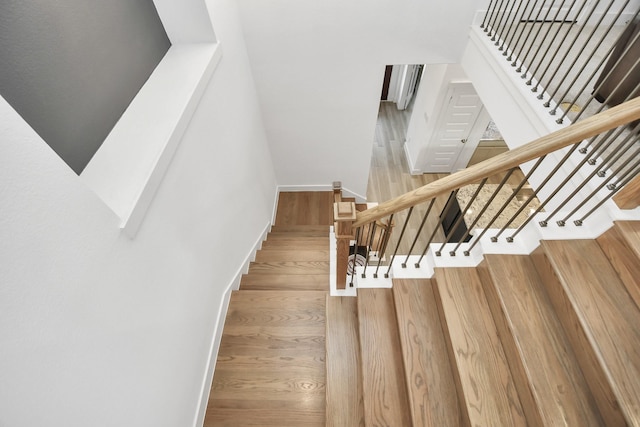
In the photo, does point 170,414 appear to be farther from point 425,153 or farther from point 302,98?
point 425,153

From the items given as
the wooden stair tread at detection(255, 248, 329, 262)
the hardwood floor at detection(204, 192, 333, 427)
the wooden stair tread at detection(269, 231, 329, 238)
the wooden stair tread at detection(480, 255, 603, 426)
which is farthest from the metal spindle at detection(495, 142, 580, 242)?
the wooden stair tread at detection(269, 231, 329, 238)

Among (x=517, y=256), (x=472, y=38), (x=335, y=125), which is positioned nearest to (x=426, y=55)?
(x=472, y=38)

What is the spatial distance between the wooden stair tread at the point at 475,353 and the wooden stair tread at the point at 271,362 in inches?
38.0

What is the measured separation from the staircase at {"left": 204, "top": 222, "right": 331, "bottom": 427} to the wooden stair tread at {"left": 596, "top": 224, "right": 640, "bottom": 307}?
182 centimetres

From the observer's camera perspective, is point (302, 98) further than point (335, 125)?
No

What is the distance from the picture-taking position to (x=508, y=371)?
1.61 metres

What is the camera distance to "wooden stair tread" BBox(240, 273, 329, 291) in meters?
2.83

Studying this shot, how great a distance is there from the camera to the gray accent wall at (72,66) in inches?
43.4

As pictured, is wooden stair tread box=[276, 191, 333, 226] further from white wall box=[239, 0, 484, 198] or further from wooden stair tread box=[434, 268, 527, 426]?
wooden stair tread box=[434, 268, 527, 426]

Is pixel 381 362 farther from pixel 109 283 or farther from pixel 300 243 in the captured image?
pixel 300 243

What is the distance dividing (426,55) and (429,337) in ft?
8.78

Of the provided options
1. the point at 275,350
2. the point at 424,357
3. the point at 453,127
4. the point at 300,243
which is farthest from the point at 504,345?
the point at 453,127

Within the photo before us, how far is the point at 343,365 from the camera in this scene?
77.9 inches

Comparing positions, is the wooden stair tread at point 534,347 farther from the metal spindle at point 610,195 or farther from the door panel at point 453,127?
the door panel at point 453,127
